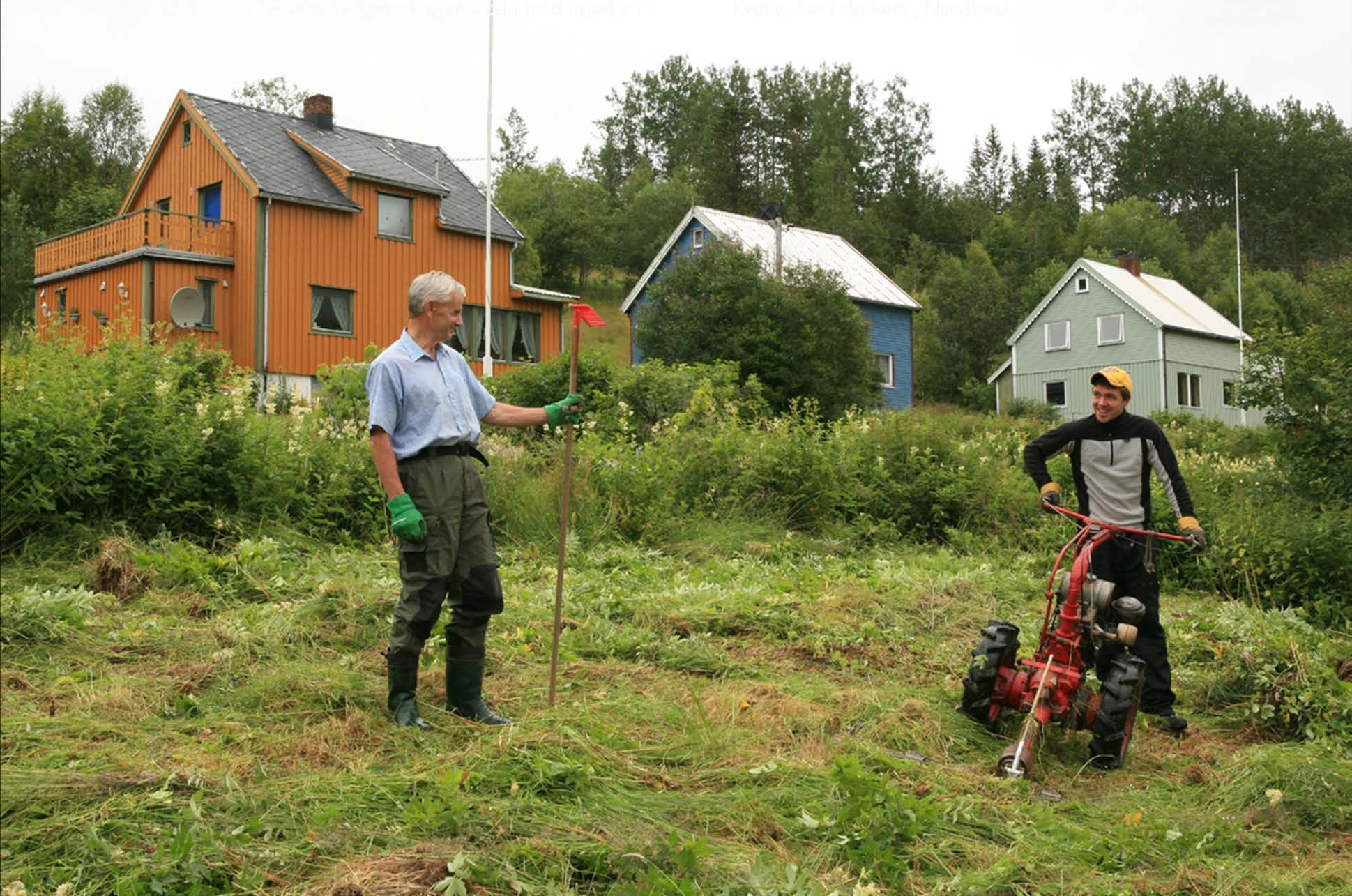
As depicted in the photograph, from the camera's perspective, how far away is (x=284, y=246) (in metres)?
26.7

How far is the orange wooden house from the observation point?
2634cm

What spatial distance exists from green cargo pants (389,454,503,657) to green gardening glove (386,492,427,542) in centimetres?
17

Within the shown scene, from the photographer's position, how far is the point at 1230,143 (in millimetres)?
69688

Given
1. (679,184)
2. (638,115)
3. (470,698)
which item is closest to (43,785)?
(470,698)

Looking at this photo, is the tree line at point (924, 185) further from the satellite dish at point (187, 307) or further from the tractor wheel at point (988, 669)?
the tractor wheel at point (988, 669)

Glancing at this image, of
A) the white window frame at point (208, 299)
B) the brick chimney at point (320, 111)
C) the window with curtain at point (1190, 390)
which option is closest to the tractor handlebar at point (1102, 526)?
the white window frame at point (208, 299)

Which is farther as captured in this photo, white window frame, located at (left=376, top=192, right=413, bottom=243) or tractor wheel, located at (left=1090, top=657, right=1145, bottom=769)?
white window frame, located at (left=376, top=192, right=413, bottom=243)

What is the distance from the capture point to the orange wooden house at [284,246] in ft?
86.4

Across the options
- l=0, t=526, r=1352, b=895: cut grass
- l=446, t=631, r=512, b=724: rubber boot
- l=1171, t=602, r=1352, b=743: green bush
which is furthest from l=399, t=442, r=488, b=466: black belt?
l=1171, t=602, r=1352, b=743: green bush

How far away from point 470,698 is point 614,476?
21.0 ft

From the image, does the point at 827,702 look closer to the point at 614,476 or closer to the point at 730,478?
the point at 614,476

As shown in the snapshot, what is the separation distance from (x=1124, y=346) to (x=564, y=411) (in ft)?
134

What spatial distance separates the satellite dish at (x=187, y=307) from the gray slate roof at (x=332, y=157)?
2.71 meters

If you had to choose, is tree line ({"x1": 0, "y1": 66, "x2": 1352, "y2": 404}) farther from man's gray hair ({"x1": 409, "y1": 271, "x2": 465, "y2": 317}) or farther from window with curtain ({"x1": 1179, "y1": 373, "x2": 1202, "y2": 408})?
man's gray hair ({"x1": 409, "y1": 271, "x2": 465, "y2": 317})
